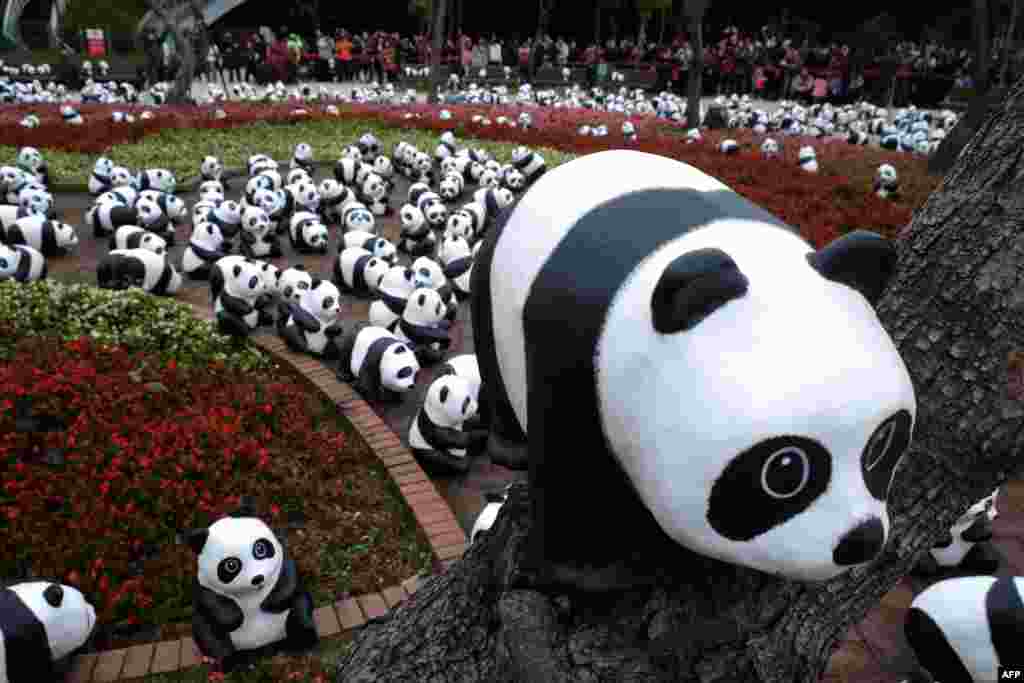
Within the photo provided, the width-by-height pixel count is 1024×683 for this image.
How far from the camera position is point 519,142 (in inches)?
612

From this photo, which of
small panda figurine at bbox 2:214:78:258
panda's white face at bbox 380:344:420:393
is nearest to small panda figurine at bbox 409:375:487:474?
panda's white face at bbox 380:344:420:393

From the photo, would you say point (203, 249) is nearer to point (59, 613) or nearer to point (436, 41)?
point (59, 613)

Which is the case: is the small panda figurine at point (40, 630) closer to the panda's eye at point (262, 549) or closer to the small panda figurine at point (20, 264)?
the panda's eye at point (262, 549)

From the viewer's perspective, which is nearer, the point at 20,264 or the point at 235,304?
the point at 235,304

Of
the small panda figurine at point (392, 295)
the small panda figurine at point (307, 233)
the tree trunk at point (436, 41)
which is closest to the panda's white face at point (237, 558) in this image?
the small panda figurine at point (392, 295)

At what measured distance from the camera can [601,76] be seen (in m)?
29.5

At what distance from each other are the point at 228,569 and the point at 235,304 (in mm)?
3762

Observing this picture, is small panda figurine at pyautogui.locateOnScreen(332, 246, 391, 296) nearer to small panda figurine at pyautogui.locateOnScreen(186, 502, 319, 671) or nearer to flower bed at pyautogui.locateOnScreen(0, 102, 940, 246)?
small panda figurine at pyautogui.locateOnScreen(186, 502, 319, 671)

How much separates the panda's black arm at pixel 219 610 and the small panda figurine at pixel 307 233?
6135 mm

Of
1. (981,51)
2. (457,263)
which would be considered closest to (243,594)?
(457,263)

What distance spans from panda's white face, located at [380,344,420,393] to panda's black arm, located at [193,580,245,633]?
7.71 ft

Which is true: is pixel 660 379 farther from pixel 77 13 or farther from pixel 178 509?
pixel 77 13

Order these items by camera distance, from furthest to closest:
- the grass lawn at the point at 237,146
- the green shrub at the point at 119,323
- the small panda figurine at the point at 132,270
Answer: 1. the grass lawn at the point at 237,146
2. the small panda figurine at the point at 132,270
3. the green shrub at the point at 119,323

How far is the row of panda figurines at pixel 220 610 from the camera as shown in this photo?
3.33m
